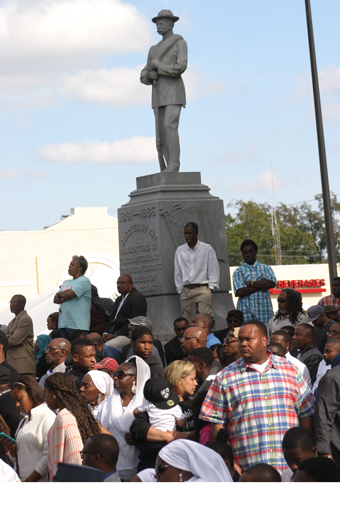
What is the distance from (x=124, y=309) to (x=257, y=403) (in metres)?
5.61

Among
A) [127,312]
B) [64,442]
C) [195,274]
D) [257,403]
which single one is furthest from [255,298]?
[64,442]

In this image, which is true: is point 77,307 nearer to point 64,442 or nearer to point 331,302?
point 331,302

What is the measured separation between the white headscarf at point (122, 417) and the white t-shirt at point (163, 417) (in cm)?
37

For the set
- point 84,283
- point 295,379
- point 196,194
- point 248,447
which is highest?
point 196,194

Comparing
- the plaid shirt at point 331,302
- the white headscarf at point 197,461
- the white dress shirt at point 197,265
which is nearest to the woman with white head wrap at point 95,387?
the white headscarf at point 197,461

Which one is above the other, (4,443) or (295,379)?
(295,379)

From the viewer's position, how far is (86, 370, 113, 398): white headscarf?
725cm

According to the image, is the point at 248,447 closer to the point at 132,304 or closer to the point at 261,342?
the point at 261,342

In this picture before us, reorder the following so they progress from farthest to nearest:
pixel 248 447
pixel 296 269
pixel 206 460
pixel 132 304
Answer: pixel 296 269 → pixel 132 304 → pixel 248 447 → pixel 206 460

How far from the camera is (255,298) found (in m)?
11.5

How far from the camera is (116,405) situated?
688cm

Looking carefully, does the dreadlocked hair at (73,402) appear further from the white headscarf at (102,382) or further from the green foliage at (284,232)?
the green foliage at (284,232)

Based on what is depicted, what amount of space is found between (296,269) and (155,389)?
50.6 meters

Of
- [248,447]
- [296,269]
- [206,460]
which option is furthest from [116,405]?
[296,269]
